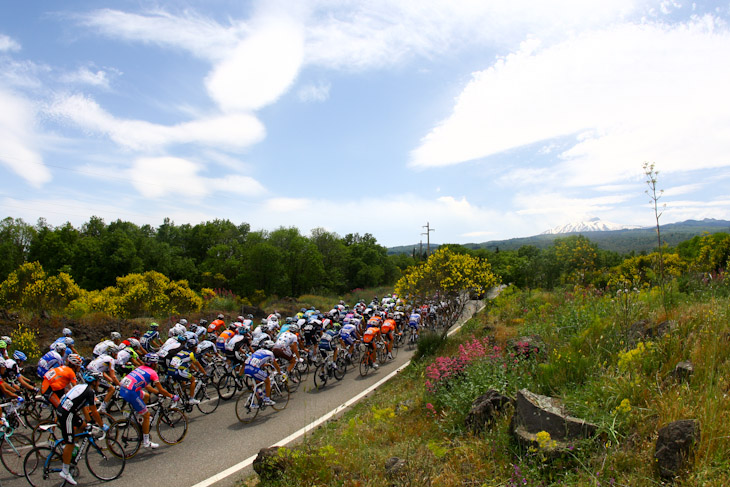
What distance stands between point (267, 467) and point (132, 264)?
62684 mm

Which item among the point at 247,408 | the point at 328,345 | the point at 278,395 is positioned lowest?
the point at 278,395

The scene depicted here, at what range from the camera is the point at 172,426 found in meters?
8.38

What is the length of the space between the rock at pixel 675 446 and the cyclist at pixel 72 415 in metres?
8.40

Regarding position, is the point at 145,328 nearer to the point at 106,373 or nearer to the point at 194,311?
the point at 194,311

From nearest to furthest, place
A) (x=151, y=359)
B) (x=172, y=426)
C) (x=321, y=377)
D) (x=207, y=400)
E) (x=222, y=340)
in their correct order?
(x=172, y=426) → (x=151, y=359) → (x=207, y=400) → (x=321, y=377) → (x=222, y=340)

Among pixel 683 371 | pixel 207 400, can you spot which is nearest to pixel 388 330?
pixel 207 400

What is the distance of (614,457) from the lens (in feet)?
12.7

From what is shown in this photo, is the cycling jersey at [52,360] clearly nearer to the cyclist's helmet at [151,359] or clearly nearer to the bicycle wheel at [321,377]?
the cyclist's helmet at [151,359]

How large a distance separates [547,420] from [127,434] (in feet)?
25.2

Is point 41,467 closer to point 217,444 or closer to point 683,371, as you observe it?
point 217,444

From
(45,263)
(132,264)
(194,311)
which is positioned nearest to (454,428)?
(194,311)

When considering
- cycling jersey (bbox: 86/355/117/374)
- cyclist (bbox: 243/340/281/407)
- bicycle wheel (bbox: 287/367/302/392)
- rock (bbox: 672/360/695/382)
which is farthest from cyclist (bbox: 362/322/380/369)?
rock (bbox: 672/360/695/382)

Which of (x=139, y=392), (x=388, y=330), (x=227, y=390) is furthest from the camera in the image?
(x=388, y=330)

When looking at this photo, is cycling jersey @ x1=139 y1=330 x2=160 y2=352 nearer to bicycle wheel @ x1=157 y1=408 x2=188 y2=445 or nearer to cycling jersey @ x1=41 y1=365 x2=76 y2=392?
bicycle wheel @ x1=157 y1=408 x2=188 y2=445
